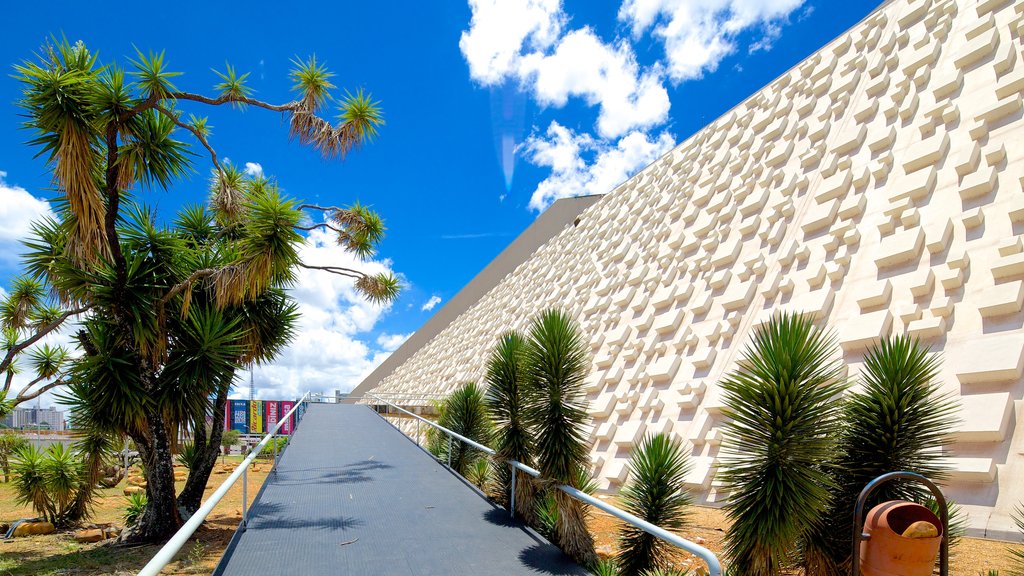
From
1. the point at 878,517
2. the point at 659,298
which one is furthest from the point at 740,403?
the point at 659,298

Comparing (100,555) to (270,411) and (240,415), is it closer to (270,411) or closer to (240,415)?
(270,411)

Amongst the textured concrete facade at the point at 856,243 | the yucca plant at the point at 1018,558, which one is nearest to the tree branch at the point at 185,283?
the textured concrete facade at the point at 856,243

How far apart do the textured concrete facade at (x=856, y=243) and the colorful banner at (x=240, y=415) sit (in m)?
27.2

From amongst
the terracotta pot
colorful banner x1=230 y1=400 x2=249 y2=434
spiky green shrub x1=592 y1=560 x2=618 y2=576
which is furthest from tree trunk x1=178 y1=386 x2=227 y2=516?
colorful banner x1=230 y1=400 x2=249 y2=434

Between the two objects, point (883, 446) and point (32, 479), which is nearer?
point (883, 446)

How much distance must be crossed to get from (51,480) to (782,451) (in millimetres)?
13047

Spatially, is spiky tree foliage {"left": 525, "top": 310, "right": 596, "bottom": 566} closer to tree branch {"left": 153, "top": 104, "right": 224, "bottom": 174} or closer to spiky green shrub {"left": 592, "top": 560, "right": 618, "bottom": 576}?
spiky green shrub {"left": 592, "top": 560, "right": 618, "bottom": 576}

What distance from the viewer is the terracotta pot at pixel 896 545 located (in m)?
3.29

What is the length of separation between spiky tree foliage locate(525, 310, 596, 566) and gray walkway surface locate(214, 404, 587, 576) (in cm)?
67

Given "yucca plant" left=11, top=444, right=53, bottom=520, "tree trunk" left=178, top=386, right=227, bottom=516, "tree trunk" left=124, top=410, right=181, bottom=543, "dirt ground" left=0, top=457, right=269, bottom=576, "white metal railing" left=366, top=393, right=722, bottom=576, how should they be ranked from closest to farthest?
1. "white metal railing" left=366, top=393, right=722, bottom=576
2. "dirt ground" left=0, top=457, right=269, bottom=576
3. "tree trunk" left=124, top=410, right=181, bottom=543
4. "tree trunk" left=178, top=386, right=227, bottom=516
5. "yucca plant" left=11, top=444, right=53, bottom=520

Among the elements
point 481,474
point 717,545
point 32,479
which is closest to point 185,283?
point 481,474

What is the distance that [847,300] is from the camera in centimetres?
798

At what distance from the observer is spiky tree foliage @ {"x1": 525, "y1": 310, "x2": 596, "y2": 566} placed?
5.43 m

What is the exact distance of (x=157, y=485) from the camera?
9023mm
